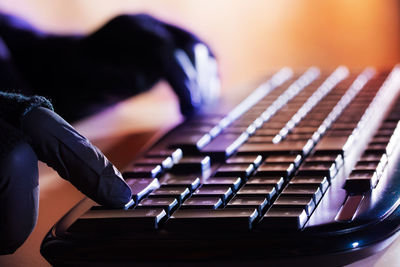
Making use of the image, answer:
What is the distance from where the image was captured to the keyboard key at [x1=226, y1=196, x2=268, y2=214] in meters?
0.42

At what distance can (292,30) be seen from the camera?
1.51 meters

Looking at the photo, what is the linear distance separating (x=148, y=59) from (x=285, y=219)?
0.63 metres

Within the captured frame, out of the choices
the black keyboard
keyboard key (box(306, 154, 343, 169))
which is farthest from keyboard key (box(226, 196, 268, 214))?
keyboard key (box(306, 154, 343, 169))

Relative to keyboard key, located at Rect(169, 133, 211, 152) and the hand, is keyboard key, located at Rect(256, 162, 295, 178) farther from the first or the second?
the hand

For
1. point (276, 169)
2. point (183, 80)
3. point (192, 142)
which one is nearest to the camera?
point (276, 169)

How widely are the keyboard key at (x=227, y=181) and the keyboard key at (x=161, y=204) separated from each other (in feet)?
0.14

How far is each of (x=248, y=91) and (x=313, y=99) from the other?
0.37 feet

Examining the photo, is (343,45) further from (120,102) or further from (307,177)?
(307,177)

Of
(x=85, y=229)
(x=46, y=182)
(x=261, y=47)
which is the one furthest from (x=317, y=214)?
(x=261, y=47)

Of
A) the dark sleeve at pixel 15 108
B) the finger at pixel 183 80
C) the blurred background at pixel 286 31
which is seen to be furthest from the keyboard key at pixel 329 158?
the blurred background at pixel 286 31

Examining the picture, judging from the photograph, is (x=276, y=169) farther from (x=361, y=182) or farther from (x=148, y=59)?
(x=148, y=59)

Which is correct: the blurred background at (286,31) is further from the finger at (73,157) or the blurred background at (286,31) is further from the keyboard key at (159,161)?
the finger at (73,157)

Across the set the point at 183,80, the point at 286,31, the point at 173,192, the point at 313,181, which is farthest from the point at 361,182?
the point at 286,31

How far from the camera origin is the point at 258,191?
448mm
